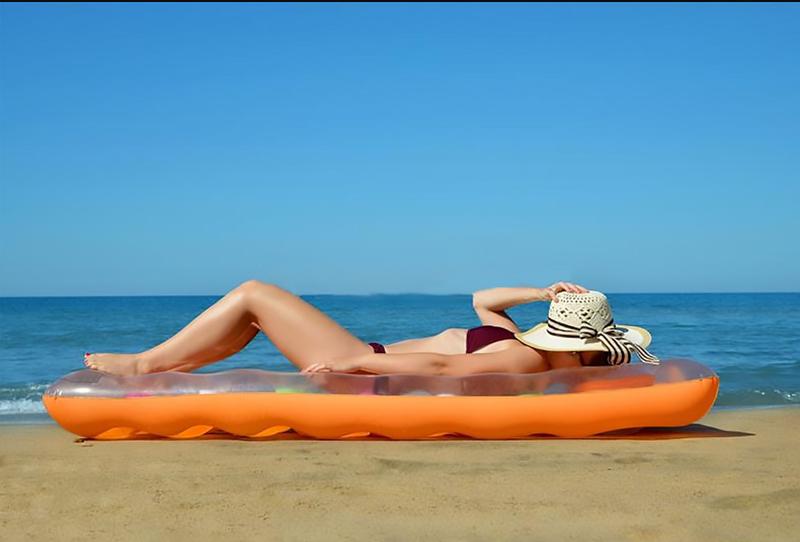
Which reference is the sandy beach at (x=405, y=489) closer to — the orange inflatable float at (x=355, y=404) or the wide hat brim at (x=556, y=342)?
the orange inflatable float at (x=355, y=404)

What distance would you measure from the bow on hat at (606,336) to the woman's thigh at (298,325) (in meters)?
→ 0.99

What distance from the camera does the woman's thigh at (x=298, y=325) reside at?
4.45 m

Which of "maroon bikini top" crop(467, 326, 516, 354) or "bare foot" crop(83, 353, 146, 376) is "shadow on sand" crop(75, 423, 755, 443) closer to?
"bare foot" crop(83, 353, 146, 376)

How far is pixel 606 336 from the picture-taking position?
449 cm

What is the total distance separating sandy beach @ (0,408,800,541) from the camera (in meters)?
2.78

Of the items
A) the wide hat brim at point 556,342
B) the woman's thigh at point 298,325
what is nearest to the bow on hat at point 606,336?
the wide hat brim at point 556,342

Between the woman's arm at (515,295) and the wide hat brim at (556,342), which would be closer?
the wide hat brim at (556,342)

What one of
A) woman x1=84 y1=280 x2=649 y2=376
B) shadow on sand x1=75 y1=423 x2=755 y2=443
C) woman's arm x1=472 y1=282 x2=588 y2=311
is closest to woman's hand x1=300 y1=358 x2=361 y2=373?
woman x1=84 y1=280 x2=649 y2=376

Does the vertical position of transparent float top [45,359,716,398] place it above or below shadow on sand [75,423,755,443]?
above

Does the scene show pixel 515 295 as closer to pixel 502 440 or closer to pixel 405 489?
pixel 502 440

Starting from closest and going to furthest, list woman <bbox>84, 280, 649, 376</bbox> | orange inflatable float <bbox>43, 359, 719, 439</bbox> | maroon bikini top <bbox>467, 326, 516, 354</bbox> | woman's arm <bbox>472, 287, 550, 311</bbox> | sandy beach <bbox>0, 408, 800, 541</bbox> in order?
sandy beach <bbox>0, 408, 800, 541</bbox> → orange inflatable float <bbox>43, 359, 719, 439</bbox> → woman <bbox>84, 280, 649, 376</bbox> → maroon bikini top <bbox>467, 326, 516, 354</bbox> → woman's arm <bbox>472, 287, 550, 311</bbox>

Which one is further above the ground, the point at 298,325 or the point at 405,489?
the point at 298,325

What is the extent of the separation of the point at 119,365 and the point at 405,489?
6.40 ft

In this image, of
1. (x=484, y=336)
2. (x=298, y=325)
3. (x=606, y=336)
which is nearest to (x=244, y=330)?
(x=298, y=325)
